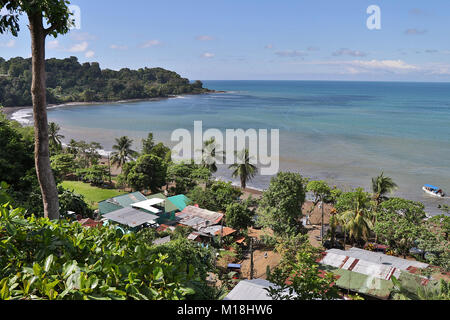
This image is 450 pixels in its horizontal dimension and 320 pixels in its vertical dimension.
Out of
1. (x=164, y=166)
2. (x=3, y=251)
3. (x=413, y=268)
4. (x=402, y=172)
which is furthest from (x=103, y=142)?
(x=3, y=251)

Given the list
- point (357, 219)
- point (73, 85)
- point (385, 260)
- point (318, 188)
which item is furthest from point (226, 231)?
point (73, 85)

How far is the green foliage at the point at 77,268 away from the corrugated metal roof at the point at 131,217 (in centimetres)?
1344

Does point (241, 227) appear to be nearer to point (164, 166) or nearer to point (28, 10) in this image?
point (164, 166)

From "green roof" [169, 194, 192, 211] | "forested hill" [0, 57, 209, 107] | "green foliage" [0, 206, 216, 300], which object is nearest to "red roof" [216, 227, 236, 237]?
"green roof" [169, 194, 192, 211]

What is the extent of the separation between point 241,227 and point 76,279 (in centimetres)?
1609

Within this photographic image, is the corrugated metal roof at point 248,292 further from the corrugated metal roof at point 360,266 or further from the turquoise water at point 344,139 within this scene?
the turquoise water at point 344,139

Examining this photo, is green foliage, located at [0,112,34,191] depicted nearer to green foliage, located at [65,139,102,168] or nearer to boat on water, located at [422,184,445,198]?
green foliage, located at [65,139,102,168]

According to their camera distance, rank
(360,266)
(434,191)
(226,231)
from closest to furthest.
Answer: (360,266), (226,231), (434,191)

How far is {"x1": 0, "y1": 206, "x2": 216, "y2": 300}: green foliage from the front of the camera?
2070mm

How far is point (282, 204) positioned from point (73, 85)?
387 feet

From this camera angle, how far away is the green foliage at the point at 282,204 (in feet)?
54.6

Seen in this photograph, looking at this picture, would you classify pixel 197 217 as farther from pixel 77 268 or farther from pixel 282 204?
pixel 77 268

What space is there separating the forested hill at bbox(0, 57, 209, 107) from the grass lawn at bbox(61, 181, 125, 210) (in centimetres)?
6748

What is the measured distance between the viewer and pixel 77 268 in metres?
2.25
